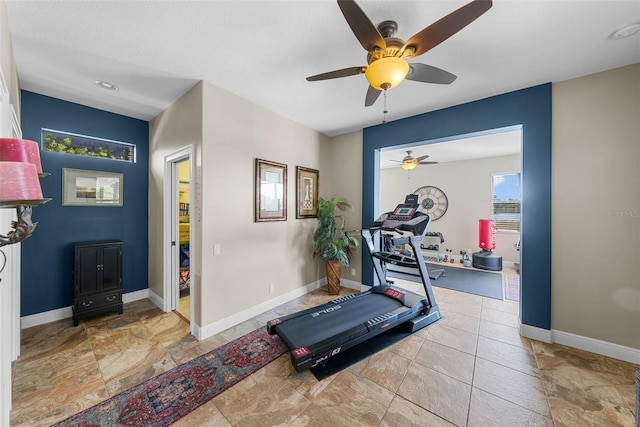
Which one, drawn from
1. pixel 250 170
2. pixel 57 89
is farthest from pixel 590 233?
pixel 57 89

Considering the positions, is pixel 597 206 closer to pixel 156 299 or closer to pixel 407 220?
pixel 407 220

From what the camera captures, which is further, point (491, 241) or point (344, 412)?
point (491, 241)

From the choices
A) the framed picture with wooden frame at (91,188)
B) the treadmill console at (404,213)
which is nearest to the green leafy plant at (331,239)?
the treadmill console at (404,213)

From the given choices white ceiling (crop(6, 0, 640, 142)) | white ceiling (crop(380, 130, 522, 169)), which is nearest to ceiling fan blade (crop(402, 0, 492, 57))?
white ceiling (crop(6, 0, 640, 142))

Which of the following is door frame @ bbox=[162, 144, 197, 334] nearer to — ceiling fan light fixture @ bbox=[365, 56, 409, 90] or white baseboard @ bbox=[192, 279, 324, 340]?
white baseboard @ bbox=[192, 279, 324, 340]

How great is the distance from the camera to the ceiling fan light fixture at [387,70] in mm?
1642

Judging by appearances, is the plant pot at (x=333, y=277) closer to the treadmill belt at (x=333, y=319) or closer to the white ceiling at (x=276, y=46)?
the treadmill belt at (x=333, y=319)

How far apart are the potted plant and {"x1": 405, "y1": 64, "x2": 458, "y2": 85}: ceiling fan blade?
8.13 ft

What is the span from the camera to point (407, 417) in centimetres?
175

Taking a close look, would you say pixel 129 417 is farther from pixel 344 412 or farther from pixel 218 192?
pixel 218 192

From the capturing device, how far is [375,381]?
2.11 meters

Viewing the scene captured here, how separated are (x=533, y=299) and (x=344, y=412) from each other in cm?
258

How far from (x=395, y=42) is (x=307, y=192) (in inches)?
110

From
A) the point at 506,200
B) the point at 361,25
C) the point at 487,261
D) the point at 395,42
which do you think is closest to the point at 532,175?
the point at 395,42
